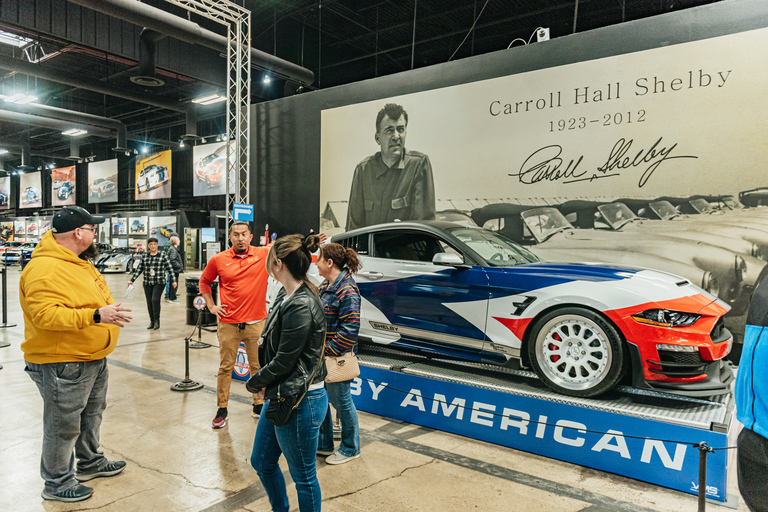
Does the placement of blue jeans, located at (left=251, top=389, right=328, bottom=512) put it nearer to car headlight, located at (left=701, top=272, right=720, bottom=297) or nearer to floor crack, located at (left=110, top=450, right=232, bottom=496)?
floor crack, located at (left=110, top=450, right=232, bottom=496)

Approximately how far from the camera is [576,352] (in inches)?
127

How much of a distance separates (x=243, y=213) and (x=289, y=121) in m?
2.06

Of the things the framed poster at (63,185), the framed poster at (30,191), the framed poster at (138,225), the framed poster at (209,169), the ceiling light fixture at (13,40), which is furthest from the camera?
the framed poster at (30,191)

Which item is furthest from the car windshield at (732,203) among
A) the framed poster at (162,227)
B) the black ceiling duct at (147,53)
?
the framed poster at (162,227)

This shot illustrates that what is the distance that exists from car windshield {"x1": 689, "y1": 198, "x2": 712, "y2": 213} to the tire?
320cm

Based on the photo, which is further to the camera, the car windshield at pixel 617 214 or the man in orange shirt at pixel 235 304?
the car windshield at pixel 617 214

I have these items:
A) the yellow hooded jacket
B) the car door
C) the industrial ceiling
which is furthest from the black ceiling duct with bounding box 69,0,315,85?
the yellow hooded jacket

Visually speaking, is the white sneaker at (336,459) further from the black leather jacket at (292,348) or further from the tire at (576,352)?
the tire at (576,352)

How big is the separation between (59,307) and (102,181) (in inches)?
1011

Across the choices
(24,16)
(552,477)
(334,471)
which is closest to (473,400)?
(552,477)

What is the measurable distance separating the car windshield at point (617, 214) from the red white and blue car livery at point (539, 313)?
243cm

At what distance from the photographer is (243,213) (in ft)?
31.2

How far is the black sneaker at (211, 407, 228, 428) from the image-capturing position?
363cm

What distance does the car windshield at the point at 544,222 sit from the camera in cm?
627
